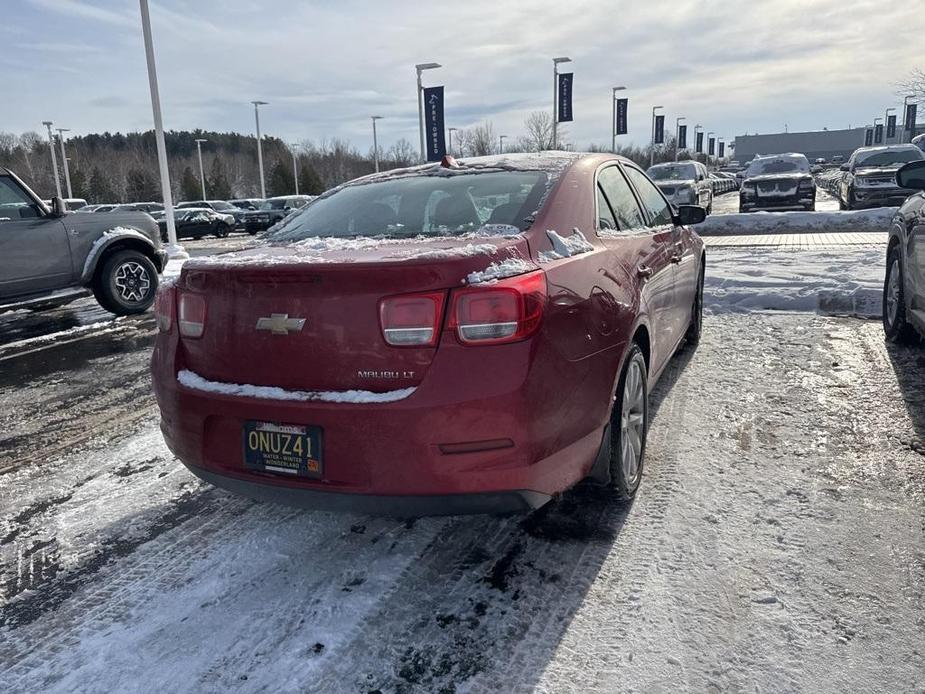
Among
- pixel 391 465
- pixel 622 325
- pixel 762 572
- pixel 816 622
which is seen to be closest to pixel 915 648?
pixel 816 622

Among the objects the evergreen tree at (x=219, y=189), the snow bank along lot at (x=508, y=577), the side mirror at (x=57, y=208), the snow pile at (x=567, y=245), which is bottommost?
the snow bank along lot at (x=508, y=577)

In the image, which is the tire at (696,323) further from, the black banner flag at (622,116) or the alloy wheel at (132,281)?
the black banner flag at (622,116)

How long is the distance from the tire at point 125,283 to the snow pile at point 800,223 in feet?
36.1

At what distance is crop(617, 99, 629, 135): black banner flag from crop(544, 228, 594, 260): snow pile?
43939 mm

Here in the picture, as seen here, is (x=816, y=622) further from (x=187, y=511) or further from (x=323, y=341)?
(x=187, y=511)

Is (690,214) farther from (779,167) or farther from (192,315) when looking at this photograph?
(779,167)

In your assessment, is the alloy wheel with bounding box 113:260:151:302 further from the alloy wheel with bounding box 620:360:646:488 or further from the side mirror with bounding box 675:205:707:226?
the alloy wheel with bounding box 620:360:646:488

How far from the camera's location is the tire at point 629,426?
2.97 meters

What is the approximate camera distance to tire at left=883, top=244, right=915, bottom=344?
5.40 meters

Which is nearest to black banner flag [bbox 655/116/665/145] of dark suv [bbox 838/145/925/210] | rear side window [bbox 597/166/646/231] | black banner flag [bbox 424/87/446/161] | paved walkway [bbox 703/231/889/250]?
black banner flag [bbox 424/87/446/161]

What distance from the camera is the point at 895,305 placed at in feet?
18.5

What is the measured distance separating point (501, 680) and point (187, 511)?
6.13ft

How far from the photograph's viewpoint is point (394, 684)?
208 centimetres

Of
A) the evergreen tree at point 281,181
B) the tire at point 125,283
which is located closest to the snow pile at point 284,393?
the tire at point 125,283
